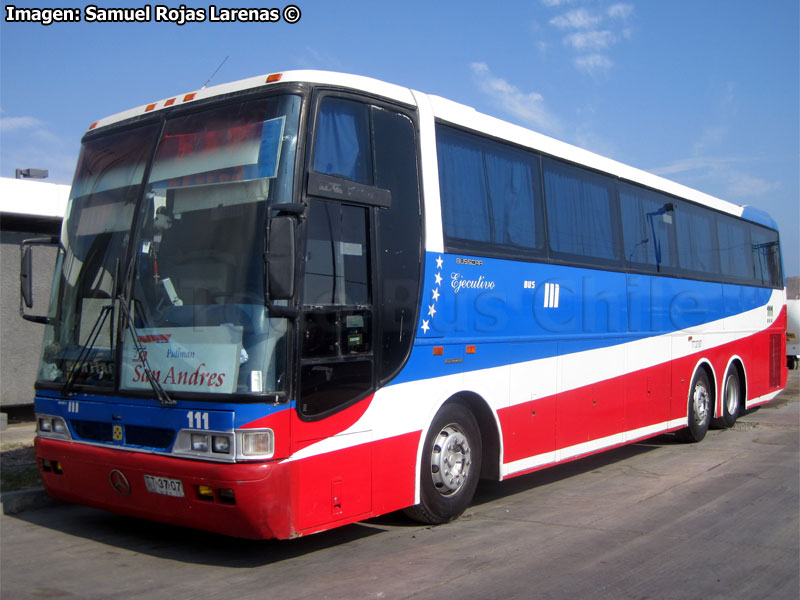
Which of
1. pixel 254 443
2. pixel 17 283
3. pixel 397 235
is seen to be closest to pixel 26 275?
pixel 254 443

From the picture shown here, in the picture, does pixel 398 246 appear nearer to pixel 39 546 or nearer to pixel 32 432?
pixel 39 546

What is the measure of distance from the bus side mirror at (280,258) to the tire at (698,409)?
28.2 ft

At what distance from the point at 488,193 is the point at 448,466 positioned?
2676 mm

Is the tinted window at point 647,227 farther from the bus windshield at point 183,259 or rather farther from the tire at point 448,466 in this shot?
the bus windshield at point 183,259

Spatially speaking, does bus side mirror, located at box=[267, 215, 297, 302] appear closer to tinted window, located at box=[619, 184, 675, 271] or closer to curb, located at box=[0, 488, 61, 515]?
curb, located at box=[0, 488, 61, 515]

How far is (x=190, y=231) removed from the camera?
5996mm

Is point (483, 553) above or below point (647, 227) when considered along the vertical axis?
below

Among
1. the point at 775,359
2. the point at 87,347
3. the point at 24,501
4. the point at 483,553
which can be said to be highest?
the point at 87,347

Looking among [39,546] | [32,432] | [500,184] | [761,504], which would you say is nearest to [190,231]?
[39,546]

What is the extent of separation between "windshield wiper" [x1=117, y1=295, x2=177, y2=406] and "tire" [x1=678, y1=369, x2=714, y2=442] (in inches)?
347

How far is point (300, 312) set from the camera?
18.6ft

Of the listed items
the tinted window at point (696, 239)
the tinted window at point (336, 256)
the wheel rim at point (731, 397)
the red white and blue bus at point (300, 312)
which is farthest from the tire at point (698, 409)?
the tinted window at point (336, 256)

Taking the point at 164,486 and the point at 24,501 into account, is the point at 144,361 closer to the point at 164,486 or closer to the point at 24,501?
the point at 164,486

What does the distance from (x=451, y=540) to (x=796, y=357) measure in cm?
2417
